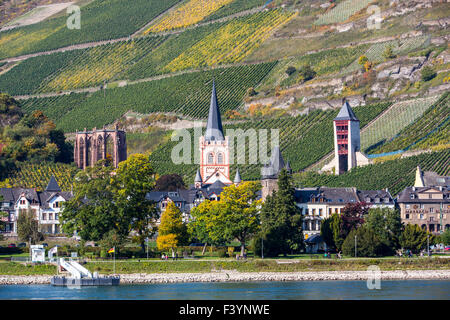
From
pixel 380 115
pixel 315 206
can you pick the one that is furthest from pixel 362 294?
pixel 380 115

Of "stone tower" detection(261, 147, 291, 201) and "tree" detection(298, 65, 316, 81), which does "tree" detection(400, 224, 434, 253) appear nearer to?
"stone tower" detection(261, 147, 291, 201)

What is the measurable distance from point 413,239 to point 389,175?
31227mm

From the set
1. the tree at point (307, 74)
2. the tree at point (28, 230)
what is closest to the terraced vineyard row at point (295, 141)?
the tree at point (307, 74)

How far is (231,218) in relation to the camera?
8119cm

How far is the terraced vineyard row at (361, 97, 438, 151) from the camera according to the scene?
5261 inches

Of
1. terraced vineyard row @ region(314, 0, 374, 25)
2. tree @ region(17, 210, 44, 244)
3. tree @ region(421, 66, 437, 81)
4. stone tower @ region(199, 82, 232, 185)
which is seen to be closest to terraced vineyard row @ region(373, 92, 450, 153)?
tree @ region(421, 66, 437, 81)

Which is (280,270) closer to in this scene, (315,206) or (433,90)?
(315,206)

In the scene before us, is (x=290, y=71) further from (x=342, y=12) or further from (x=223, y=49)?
(x=342, y=12)

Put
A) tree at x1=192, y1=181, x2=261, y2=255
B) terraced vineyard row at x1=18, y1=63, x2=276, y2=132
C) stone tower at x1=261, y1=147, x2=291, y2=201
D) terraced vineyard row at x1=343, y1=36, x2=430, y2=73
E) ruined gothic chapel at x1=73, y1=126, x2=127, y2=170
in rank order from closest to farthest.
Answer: tree at x1=192, y1=181, x2=261, y2=255 < stone tower at x1=261, y1=147, x2=291, y2=201 < ruined gothic chapel at x1=73, y1=126, x2=127, y2=170 < terraced vineyard row at x1=343, y1=36, x2=430, y2=73 < terraced vineyard row at x1=18, y1=63, x2=276, y2=132

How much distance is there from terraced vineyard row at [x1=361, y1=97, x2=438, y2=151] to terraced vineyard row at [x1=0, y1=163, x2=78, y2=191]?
3809 cm

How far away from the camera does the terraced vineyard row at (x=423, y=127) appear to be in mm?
125625

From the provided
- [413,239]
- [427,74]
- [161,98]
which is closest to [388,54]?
[427,74]

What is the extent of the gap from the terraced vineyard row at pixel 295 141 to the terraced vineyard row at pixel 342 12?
147ft
